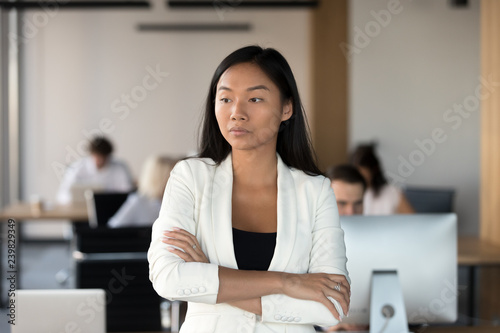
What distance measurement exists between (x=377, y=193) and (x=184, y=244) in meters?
3.37

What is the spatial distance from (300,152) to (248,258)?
410mm

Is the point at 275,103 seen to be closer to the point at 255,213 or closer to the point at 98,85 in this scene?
the point at 255,213

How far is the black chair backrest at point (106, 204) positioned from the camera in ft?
20.5

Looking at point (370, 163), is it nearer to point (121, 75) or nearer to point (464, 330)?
point (464, 330)

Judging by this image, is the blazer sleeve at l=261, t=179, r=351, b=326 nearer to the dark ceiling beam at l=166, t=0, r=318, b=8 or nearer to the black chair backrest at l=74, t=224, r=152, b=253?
the black chair backrest at l=74, t=224, r=152, b=253

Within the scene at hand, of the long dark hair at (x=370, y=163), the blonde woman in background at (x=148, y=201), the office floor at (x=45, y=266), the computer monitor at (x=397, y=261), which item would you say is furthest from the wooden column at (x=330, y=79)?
the computer monitor at (x=397, y=261)

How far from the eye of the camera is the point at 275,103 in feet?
6.49

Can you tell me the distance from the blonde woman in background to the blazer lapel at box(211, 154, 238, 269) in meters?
3.16

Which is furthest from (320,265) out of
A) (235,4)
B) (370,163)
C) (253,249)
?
(235,4)

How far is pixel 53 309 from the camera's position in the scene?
2221 mm

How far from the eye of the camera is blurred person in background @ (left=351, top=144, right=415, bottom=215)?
4.93 m

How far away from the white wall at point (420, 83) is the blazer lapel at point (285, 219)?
5.84m

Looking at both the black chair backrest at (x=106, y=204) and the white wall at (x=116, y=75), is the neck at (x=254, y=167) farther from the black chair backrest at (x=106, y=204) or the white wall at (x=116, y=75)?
the white wall at (x=116, y=75)

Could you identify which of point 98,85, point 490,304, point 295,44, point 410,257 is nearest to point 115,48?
point 98,85
